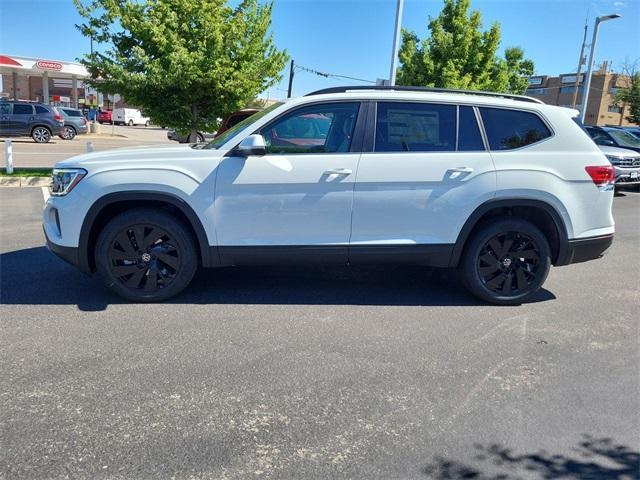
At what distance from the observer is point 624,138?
14.3 meters

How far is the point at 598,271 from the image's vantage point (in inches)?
246

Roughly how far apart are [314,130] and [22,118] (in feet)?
73.9

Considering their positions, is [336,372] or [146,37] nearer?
[336,372]

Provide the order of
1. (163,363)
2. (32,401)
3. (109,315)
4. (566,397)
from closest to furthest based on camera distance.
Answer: (32,401) → (566,397) → (163,363) → (109,315)

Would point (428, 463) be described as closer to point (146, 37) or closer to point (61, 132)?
point (146, 37)

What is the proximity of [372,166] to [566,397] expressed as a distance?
229 cm

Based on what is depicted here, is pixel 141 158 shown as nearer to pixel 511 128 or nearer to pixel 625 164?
pixel 511 128

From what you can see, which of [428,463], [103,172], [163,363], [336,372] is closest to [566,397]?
[428,463]

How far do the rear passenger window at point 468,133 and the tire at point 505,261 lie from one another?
732 mm

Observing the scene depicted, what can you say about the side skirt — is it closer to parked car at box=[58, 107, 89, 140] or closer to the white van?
parked car at box=[58, 107, 89, 140]

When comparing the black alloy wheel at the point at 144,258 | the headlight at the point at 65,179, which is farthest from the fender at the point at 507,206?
the headlight at the point at 65,179

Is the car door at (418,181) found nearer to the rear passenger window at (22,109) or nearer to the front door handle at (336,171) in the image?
the front door handle at (336,171)

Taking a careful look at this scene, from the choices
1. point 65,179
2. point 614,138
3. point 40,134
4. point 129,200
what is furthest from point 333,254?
point 40,134

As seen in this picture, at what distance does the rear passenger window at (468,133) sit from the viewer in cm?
457
